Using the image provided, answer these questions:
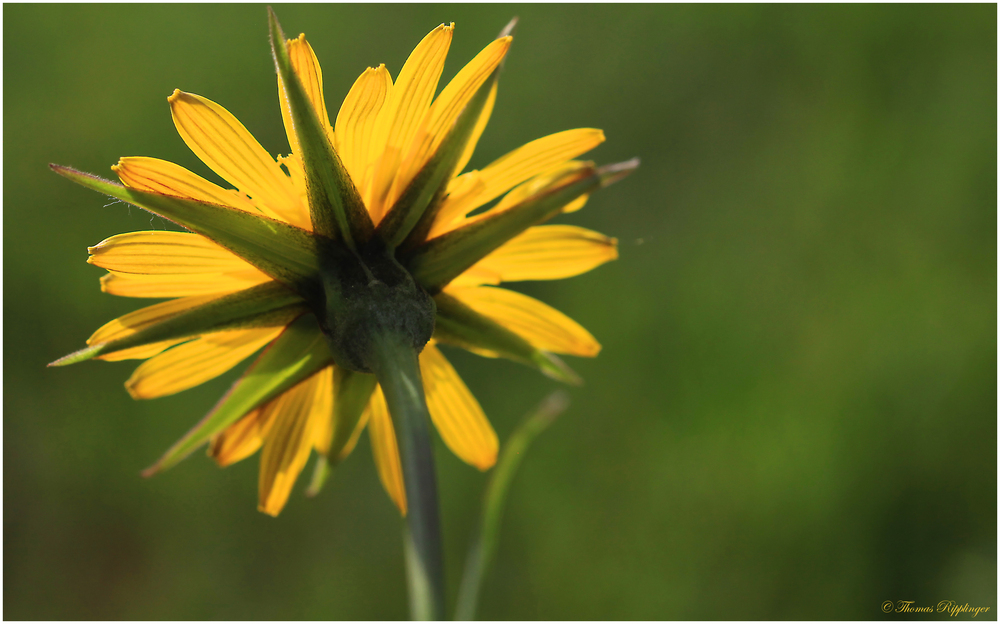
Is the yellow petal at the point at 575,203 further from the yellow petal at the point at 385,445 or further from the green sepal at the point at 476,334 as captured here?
the yellow petal at the point at 385,445

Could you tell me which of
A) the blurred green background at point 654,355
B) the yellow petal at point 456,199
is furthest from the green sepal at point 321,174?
the blurred green background at point 654,355

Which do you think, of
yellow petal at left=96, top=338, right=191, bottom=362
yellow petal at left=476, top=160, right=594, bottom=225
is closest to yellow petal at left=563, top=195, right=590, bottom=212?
yellow petal at left=476, top=160, right=594, bottom=225

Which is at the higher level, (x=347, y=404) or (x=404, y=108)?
(x=404, y=108)

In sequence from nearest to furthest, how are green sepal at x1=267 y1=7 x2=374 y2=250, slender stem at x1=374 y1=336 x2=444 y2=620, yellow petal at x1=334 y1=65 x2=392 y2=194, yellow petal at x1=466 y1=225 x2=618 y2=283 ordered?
slender stem at x1=374 y1=336 x2=444 y2=620
green sepal at x1=267 y1=7 x2=374 y2=250
yellow petal at x1=334 y1=65 x2=392 y2=194
yellow petal at x1=466 y1=225 x2=618 y2=283

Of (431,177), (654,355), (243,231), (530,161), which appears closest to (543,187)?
(530,161)

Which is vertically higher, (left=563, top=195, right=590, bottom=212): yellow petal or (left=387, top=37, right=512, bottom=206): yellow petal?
(left=387, top=37, right=512, bottom=206): yellow petal

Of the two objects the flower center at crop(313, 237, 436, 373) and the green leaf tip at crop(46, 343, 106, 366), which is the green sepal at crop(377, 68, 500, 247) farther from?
the green leaf tip at crop(46, 343, 106, 366)

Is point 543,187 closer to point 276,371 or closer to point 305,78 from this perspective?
point 305,78
